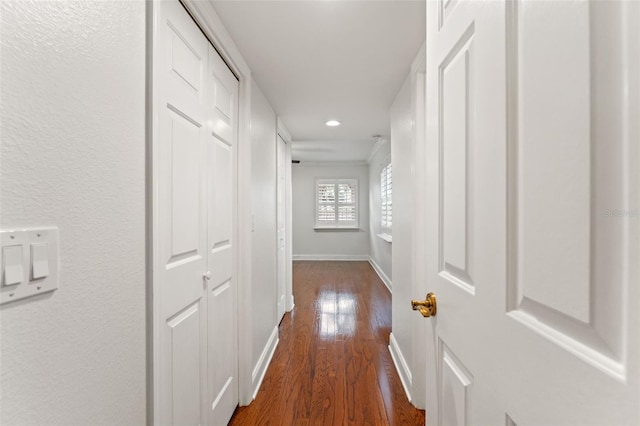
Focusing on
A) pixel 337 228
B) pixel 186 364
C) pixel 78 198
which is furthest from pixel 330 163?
pixel 78 198

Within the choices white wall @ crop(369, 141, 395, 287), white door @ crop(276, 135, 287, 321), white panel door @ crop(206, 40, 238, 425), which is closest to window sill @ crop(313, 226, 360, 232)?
white wall @ crop(369, 141, 395, 287)

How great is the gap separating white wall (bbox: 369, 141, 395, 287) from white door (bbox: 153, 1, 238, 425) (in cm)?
362

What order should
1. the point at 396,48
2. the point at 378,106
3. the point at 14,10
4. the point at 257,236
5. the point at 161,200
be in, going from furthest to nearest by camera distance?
1. the point at 378,106
2. the point at 257,236
3. the point at 396,48
4. the point at 161,200
5. the point at 14,10

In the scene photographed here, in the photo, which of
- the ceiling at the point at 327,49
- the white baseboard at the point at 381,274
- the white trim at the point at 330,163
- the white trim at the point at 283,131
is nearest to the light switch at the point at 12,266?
the ceiling at the point at 327,49

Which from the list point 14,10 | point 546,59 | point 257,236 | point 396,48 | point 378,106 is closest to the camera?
point 546,59

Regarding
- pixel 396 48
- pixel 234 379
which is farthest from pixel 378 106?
pixel 234 379

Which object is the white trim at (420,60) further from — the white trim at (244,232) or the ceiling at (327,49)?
the white trim at (244,232)

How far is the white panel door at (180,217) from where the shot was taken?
1.13 metres

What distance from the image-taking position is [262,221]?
8.61ft

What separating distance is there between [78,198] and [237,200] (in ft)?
4.15

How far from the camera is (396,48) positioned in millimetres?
1920

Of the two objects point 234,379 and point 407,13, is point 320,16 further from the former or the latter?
point 234,379

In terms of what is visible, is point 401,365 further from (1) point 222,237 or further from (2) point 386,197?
(2) point 386,197

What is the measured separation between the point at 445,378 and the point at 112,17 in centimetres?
134
